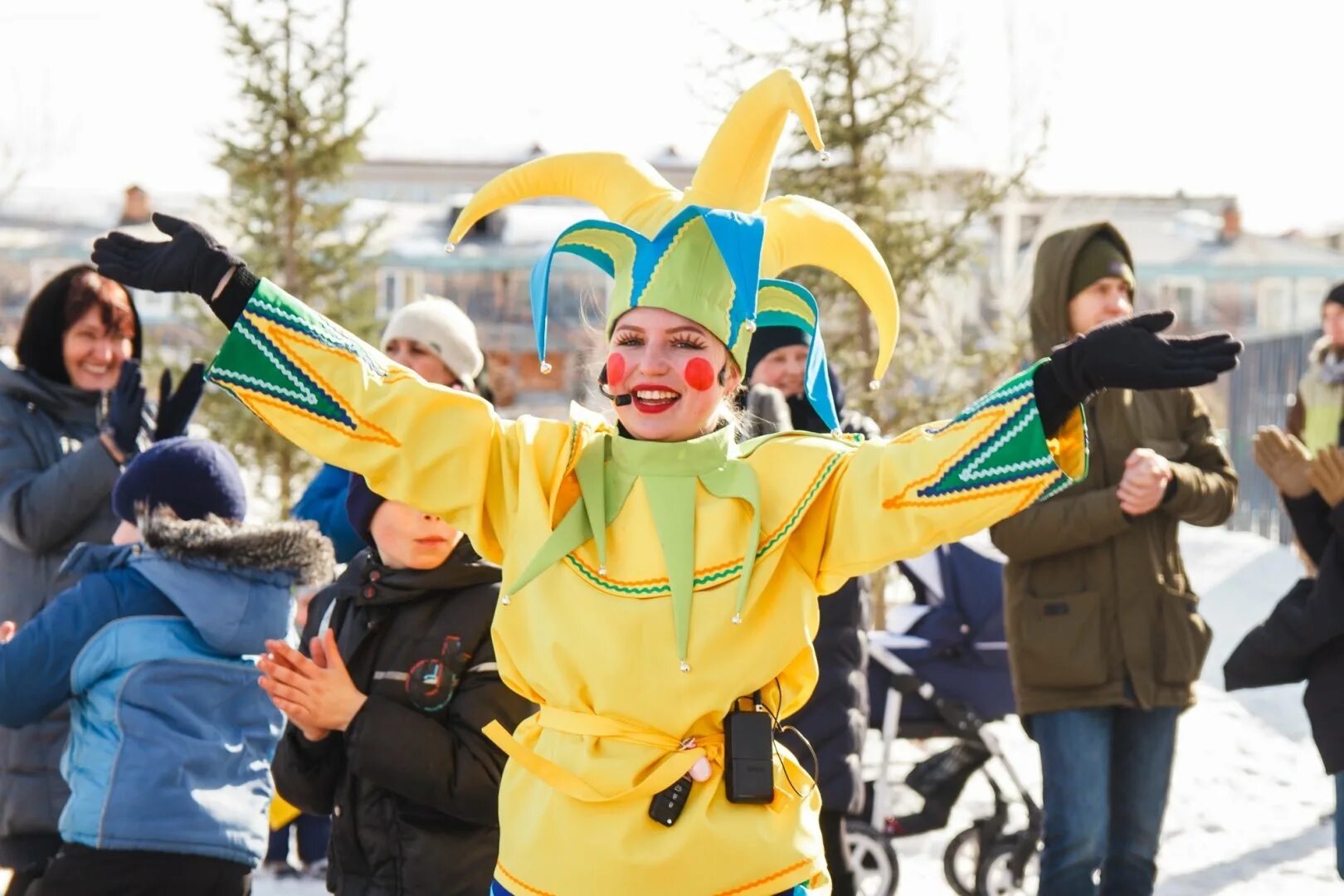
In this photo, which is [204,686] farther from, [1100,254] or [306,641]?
[1100,254]

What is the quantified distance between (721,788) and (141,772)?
150cm

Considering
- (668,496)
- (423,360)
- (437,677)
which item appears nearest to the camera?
(668,496)

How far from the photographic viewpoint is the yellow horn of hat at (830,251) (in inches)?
119

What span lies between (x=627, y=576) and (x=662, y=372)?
34 cm

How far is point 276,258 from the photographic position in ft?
38.0

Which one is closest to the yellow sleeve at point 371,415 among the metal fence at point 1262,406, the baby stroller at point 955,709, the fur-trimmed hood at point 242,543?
the fur-trimmed hood at point 242,543

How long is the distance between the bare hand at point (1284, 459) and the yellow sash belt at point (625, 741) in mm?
2397

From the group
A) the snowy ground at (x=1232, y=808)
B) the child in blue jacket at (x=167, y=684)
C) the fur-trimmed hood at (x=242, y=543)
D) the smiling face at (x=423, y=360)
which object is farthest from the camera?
the snowy ground at (x=1232, y=808)

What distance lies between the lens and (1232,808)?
7422 millimetres

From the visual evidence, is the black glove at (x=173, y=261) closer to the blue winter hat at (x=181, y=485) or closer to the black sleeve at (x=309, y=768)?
the black sleeve at (x=309, y=768)

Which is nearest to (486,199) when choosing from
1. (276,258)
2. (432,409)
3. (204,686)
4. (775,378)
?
(432,409)

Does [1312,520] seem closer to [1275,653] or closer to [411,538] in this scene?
[1275,653]

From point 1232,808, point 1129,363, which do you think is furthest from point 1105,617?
point 1232,808

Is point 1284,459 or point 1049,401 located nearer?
point 1049,401
